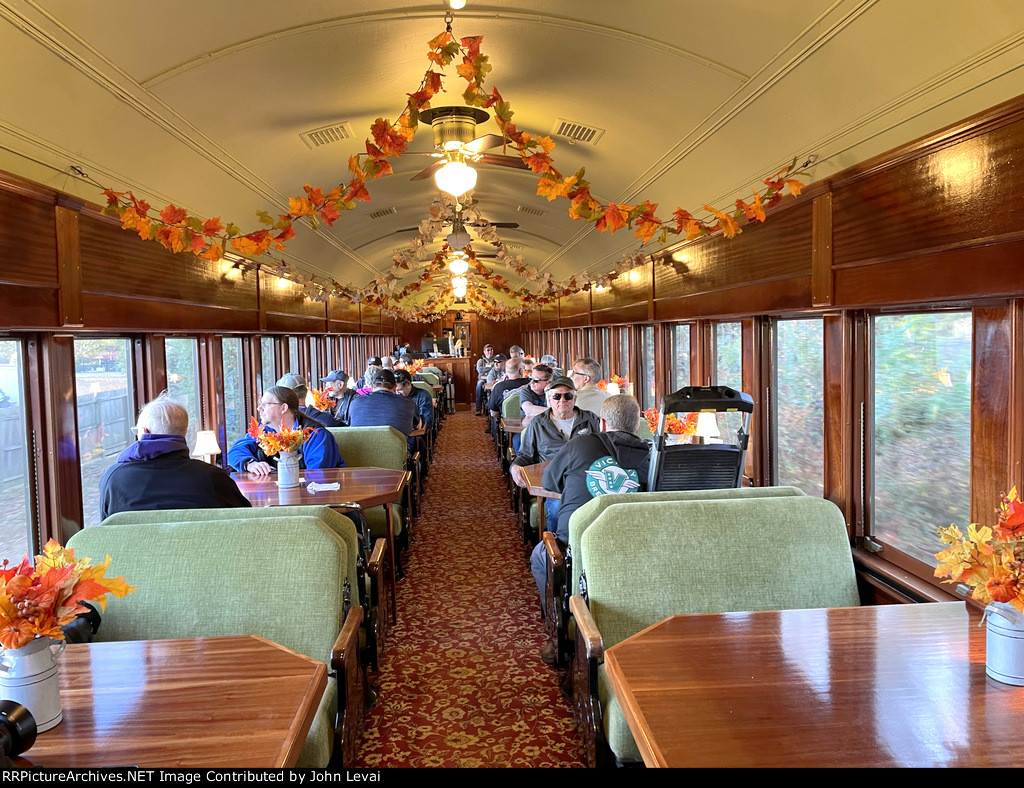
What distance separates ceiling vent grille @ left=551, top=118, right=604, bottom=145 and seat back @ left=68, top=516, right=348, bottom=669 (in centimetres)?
395

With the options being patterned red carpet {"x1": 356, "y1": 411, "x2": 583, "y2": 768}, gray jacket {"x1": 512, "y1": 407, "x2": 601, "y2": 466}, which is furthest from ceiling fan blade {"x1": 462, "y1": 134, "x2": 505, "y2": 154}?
patterned red carpet {"x1": 356, "y1": 411, "x2": 583, "y2": 768}

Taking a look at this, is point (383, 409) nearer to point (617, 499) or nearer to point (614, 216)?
point (614, 216)

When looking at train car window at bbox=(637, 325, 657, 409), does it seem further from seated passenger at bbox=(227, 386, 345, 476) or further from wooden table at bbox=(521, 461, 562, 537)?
seated passenger at bbox=(227, 386, 345, 476)

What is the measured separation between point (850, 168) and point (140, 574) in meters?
3.37

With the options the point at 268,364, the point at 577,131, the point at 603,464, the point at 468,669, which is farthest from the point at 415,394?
the point at 603,464

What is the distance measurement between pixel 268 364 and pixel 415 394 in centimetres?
187

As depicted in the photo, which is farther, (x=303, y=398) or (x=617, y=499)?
(x=303, y=398)

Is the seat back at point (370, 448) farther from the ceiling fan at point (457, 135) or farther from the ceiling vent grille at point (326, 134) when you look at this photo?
the ceiling vent grille at point (326, 134)

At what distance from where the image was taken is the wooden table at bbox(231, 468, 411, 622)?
14.3 feet

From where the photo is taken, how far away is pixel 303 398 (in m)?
7.77

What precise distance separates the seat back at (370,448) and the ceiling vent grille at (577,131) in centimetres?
258

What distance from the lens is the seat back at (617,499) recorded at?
301 centimetres

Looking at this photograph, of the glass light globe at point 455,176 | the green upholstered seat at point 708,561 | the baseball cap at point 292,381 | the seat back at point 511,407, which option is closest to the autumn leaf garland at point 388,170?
the glass light globe at point 455,176

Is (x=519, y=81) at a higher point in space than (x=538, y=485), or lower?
higher
